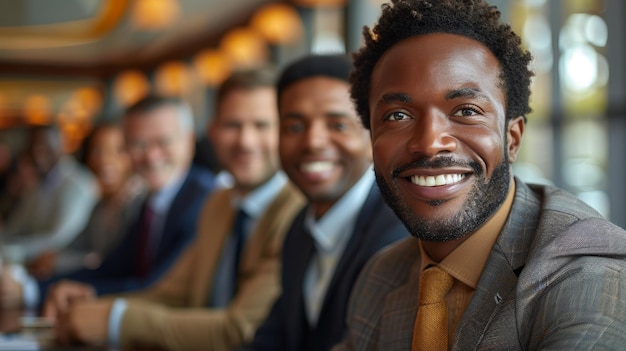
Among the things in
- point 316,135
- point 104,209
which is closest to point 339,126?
point 316,135

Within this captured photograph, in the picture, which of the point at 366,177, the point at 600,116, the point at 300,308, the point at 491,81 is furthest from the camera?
the point at 600,116

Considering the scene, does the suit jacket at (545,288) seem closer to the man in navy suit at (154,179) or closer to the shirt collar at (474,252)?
the shirt collar at (474,252)

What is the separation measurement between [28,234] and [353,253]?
13.8 ft

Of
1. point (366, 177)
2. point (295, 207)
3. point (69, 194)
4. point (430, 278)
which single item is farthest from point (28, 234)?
point (430, 278)

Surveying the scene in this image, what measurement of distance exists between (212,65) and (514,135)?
11.3 meters

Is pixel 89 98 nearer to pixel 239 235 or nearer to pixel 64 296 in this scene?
pixel 64 296

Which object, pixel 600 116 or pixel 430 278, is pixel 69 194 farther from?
pixel 430 278

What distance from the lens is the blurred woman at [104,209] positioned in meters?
4.03

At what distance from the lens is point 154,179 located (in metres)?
3.21

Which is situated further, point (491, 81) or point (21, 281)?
point (21, 281)

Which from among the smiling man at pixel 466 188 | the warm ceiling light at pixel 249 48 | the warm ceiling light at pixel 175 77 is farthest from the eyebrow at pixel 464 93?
the warm ceiling light at pixel 175 77

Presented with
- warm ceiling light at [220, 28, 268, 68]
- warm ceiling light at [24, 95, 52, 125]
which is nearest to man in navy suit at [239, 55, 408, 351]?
warm ceiling light at [220, 28, 268, 68]

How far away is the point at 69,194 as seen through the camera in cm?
519

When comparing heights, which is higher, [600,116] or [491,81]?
[491,81]
